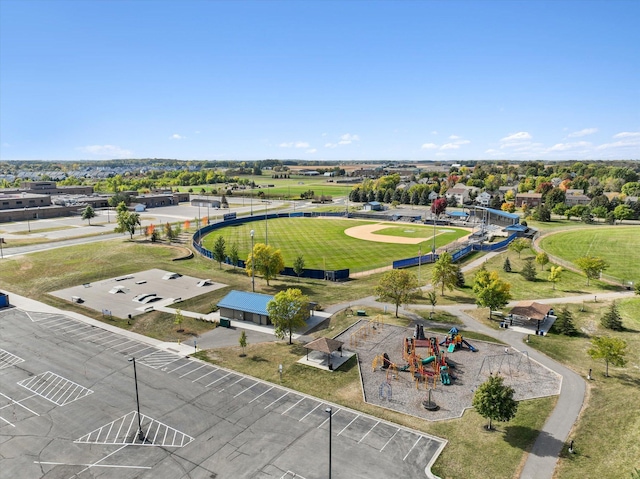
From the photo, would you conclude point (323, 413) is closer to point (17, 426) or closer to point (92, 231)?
point (17, 426)

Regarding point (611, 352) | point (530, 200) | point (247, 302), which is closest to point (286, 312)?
point (247, 302)

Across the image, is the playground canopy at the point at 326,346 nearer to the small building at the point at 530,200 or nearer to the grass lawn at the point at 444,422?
the grass lawn at the point at 444,422

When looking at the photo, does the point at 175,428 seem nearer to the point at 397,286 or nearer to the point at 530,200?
the point at 397,286

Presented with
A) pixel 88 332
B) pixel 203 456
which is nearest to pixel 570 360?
pixel 203 456

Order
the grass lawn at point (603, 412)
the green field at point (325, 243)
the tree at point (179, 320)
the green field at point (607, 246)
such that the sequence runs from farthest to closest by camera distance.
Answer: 1. the green field at point (325, 243)
2. the green field at point (607, 246)
3. the tree at point (179, 320)
4. the grass lawn at point (603, 412)

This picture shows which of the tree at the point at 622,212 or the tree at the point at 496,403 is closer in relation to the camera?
the tree at the point at 496,403

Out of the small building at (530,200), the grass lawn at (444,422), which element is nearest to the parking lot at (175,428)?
the grass lawn at (444,422)
